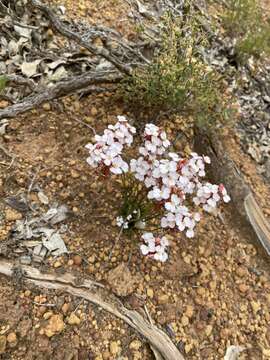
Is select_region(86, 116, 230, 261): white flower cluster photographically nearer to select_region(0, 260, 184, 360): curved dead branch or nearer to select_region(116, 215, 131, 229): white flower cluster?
select_region(116, 215, 131, 229): white flower cluster

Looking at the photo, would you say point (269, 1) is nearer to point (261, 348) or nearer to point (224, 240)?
point (224, 240)

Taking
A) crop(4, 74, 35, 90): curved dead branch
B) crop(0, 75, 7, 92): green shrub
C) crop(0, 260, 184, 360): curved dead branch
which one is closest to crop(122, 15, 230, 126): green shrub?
crop(4, 74, 35, 90): curved dead branch

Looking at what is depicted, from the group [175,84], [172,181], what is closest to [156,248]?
[172,181]

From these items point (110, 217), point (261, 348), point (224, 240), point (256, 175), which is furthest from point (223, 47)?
point (261, 348)

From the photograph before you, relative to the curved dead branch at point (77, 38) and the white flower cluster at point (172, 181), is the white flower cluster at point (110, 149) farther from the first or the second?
the curved dead branch at point (77, 38)

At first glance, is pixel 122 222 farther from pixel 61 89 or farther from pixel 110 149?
pixel 61 89

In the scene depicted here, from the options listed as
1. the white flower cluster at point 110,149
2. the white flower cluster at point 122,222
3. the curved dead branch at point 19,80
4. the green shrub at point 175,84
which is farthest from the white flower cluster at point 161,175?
the curved dead branch at point 19,80
